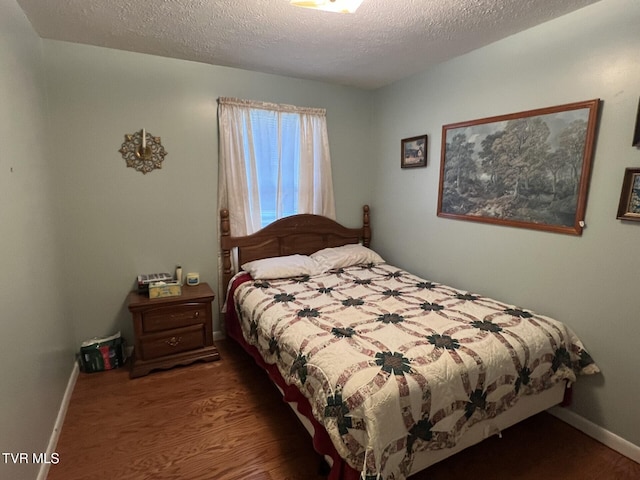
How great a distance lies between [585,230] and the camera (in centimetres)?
193

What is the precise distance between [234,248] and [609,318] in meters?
2.75

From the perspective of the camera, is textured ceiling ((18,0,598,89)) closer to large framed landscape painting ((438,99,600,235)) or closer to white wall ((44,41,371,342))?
white wall ((44,41,371,342))

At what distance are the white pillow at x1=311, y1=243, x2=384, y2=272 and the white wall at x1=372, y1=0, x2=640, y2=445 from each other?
2.24ft

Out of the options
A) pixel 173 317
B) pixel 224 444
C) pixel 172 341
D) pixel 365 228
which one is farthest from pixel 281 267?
pixel 224 444

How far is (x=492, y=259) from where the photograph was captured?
2.47 m

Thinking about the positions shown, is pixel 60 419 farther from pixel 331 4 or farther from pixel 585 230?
pixel 585 230

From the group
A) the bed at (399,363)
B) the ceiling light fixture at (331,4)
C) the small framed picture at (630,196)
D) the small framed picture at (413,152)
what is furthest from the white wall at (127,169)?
the small framed picture at (630,196)

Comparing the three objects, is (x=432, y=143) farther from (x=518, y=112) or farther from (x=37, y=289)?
(x=37, y=289)

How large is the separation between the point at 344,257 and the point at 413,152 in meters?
1.18

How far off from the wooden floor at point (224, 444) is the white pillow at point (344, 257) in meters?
1.25

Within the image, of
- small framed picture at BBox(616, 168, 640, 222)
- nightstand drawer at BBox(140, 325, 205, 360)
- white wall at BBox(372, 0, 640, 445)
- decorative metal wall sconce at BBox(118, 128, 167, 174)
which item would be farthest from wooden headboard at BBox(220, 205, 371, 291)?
small framed picture at BBox(616, 168, 640, 222)

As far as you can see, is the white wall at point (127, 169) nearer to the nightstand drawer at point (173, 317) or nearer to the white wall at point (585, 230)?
the nightstand drawer at point (173, 317)

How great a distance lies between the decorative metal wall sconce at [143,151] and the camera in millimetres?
2637

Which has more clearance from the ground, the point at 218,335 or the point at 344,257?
the point at 344,257
